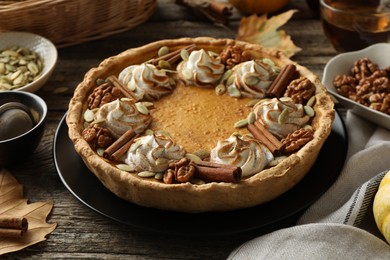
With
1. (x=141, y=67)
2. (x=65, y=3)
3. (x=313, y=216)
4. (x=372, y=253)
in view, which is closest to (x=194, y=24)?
(x=65, y=3)

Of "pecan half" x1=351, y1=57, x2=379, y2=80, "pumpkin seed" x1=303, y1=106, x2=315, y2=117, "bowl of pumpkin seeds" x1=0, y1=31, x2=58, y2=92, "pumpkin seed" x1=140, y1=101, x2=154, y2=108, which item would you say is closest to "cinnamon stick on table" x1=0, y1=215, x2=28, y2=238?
"pumpkin seed" x1=140, y1=101, x2=154, y2=108

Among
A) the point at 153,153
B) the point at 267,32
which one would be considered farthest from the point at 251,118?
the point at 267,32

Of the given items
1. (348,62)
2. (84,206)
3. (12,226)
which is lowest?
(84,206)

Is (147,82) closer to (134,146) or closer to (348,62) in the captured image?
(134,146)

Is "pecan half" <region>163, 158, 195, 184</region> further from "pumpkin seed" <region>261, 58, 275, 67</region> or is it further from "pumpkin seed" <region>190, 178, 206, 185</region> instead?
"pumpkin seed" <region>261, 58, 275, 67</region>

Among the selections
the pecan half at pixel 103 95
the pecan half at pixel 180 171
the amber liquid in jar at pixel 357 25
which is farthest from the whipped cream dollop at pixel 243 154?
the amber liquid in jar at pixel 357 25

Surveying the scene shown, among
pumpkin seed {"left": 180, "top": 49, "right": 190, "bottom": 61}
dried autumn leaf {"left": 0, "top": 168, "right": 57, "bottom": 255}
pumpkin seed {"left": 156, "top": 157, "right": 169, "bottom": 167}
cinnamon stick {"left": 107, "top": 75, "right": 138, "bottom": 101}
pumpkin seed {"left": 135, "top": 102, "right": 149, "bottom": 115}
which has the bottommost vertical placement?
dried autumn leaf {"left": 0, "top": 168, "right": 57, "bottom": 255}
